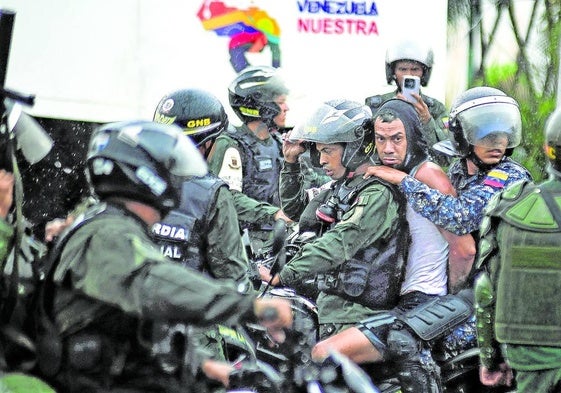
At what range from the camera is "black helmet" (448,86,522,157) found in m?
6.91

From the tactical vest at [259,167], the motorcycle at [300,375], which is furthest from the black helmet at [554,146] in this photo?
the tactical vest at [259,167]

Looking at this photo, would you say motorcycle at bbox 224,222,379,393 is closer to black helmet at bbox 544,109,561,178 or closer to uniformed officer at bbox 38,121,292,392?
uniformed officer at bbox 38,121,292,392

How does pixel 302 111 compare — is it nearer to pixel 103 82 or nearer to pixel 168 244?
pixel 103 82

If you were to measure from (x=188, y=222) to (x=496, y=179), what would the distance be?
160cm

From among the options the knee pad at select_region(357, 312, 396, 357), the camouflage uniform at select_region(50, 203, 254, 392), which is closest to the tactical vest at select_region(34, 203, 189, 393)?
the camouflage uniform at select_region(50, 203, 254, 392)

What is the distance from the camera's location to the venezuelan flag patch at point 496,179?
6641mm

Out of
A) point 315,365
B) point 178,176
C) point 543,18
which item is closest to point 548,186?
point 315,365

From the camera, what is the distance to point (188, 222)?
19.5ft

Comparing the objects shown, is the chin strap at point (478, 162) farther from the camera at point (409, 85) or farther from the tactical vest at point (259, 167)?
the tactical vest at point (259, 167)

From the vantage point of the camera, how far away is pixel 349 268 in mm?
6484

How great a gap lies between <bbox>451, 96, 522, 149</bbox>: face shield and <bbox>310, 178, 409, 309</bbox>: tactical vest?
644 mm

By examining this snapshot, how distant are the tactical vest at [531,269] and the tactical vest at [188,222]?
1341 mm

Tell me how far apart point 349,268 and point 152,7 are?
392 centimetres

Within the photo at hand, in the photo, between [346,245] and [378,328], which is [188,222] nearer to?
[346,245]
